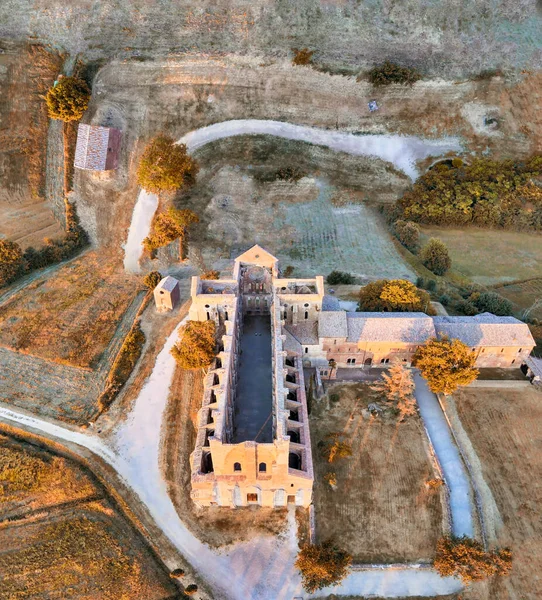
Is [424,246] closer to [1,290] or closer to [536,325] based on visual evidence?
[536,325]

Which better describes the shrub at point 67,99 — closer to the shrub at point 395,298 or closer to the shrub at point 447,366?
the shrub at point 395,298

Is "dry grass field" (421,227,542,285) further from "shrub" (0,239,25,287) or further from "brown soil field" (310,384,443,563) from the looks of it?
"shrub" (0,239,25,287)

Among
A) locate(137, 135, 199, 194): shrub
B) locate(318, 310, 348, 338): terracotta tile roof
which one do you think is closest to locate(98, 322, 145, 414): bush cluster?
locate(318, 310, 348, 338): terracotta tile roof

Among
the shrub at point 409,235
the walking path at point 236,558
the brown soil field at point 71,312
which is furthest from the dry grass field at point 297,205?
the walking path at point 236,558

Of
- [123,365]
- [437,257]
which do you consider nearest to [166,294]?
[123,365]

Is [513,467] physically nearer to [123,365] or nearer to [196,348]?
[196,348]
